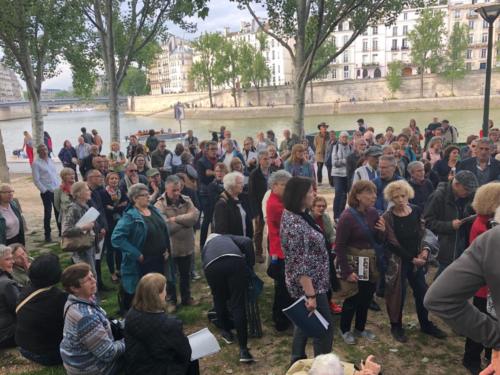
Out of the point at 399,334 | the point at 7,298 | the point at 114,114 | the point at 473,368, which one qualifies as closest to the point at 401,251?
the point at 399,334

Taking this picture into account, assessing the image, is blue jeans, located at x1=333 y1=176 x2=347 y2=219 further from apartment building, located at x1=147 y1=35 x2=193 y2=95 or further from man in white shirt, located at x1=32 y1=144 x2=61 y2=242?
apartment building, located at x1=147 y1=35 x2=193 y2=95

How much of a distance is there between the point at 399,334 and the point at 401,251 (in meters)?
0.92

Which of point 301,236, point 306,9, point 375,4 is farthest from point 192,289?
point 375,4

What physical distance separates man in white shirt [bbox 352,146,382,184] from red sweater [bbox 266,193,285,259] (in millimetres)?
2192

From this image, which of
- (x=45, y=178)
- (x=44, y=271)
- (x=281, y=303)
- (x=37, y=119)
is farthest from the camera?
(x=37, y=119)

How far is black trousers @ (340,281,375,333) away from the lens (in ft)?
13.6

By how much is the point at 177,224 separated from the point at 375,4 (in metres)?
11.1

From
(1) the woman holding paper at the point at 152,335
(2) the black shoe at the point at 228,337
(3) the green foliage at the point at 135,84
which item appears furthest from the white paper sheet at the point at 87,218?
(3) the green foliage at the point at 135,84

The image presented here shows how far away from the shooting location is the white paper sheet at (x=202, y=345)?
3.26 metres

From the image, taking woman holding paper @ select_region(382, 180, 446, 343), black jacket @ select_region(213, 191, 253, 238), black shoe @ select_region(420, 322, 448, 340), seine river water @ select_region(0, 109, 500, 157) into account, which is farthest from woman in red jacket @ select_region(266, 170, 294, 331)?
seine river water @ select_region(0, 109, 500, 157)

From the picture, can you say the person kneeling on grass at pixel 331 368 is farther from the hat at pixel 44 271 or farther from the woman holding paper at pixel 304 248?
the hat at pixel 44 271

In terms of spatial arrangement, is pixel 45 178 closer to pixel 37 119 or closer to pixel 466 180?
pixel 466 180

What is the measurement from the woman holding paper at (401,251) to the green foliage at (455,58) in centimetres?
6489

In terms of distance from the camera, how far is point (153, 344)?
2.90m
